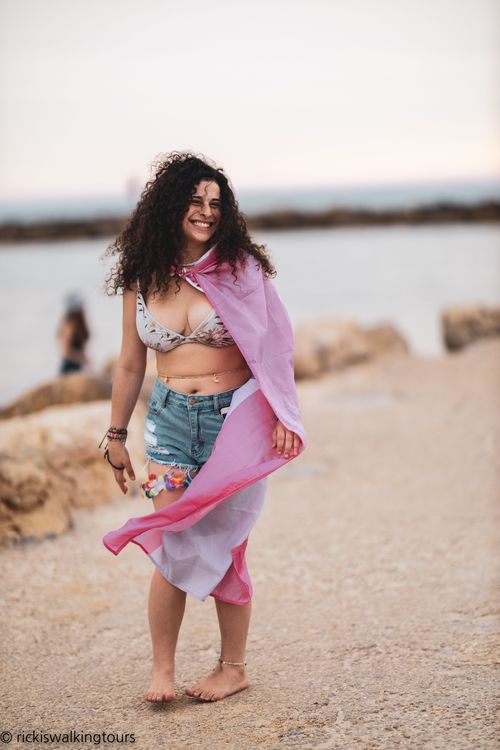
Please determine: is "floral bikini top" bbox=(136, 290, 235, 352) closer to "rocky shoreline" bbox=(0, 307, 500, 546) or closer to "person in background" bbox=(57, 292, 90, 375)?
"rocky shoreline" bbox=(0, 307, 500, 546)

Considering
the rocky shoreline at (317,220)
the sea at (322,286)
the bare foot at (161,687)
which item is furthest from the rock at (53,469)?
the rocky shoreline at (317,220)

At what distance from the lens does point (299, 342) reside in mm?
9875

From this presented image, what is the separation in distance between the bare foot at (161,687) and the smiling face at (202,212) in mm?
1396

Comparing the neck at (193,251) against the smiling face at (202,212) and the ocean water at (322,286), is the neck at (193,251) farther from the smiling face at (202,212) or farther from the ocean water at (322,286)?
the ocean water at (322,286)

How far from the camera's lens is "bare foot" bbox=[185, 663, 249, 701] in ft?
9.37

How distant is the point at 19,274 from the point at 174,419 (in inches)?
1012

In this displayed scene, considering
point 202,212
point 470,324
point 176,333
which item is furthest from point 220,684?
point 470,324

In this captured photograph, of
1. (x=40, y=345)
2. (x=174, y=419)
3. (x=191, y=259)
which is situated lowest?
(x=40, y=345)

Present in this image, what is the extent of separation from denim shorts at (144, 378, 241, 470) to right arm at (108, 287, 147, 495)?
0.46 ft

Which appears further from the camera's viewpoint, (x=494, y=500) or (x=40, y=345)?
(x=40, y=345)

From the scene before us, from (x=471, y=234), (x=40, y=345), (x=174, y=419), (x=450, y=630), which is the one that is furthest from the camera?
(x=471, y=234)

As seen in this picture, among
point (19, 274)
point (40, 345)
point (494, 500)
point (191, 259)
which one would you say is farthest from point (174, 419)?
point (19, 274)

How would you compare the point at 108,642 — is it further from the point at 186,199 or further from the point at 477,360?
the point at 477,360

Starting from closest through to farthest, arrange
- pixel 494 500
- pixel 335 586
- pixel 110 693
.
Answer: pixel 110 693 < pixel 335 586 < pixel 494 500
